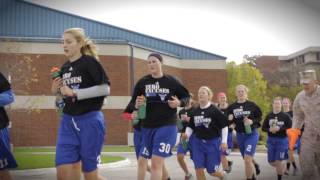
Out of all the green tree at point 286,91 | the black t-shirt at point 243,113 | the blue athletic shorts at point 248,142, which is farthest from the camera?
the green tree at point 286,91

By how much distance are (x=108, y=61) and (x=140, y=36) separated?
703 centimetres

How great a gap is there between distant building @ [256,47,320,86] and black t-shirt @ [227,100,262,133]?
142 feet

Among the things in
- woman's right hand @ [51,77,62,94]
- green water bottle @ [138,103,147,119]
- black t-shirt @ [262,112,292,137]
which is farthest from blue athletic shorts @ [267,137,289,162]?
woman's right hand @ [51,77,62,94]

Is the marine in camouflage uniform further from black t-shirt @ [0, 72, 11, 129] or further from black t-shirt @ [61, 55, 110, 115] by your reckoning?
black t-shirt @ [0, 72, 11, 129]

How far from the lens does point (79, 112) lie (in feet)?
19.8

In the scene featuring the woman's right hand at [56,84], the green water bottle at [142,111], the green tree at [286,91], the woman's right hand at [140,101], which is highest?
the green tree at [286,91]

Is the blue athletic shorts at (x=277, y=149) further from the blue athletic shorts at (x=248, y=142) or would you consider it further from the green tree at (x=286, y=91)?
the green tree at (x=286, y=91)

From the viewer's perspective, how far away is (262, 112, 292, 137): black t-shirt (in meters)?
13.4

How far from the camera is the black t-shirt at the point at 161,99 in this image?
7938 mm

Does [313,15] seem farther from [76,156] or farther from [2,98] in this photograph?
[2,98]

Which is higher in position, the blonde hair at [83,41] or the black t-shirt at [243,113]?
the blonde hair at [83,41]

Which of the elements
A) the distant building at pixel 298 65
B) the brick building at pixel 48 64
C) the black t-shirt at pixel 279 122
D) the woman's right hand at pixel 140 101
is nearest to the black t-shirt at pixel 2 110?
the woman's right hand at pixel 140 101

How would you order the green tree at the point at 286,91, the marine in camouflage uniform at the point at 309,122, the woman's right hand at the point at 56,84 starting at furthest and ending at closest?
the green tree at the point at 286,91
the marine in camouflage uniform at the point at 309,122
the woman's right hand at the point at 56,84

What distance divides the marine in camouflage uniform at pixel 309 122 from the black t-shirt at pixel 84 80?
3.23 m
